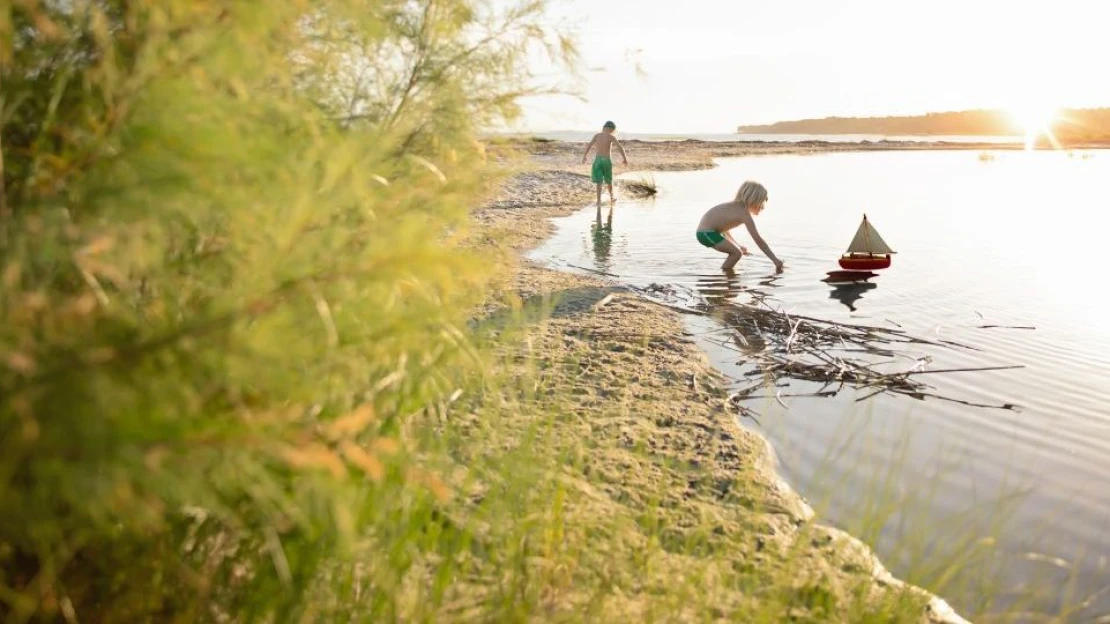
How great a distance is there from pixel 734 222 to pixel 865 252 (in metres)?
1.84

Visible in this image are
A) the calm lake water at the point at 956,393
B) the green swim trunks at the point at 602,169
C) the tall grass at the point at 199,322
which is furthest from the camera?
the green swim trunks at the point at 602,169

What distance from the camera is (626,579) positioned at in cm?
268

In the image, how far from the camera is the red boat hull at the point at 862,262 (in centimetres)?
1020

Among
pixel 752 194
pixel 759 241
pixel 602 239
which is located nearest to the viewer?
pixel 752 194

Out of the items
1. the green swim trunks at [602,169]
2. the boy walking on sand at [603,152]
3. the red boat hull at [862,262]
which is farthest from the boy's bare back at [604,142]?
the red boat hull at [862,262]

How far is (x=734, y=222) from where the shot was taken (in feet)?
34.0

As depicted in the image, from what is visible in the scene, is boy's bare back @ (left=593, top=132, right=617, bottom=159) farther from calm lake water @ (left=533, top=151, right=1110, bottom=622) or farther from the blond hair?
the blond hair

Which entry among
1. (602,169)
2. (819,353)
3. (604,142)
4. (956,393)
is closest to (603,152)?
(604,142)

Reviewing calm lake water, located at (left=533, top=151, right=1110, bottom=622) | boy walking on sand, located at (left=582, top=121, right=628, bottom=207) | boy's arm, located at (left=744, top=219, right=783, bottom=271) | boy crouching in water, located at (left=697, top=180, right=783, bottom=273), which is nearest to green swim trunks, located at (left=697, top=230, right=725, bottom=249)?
boy crouching in water, located at (left=697, top=180, right=783, bottom=273)

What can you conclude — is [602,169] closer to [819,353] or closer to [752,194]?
[752,194]

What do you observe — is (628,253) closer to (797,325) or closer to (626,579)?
(797,325)

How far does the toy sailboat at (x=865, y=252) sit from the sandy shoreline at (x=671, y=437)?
12.0 feet

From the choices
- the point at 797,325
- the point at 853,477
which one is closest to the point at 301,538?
the point at 853,477

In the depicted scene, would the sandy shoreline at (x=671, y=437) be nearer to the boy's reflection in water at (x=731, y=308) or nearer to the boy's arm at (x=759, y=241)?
the boy's reflection in water at (x=731, y=308)
